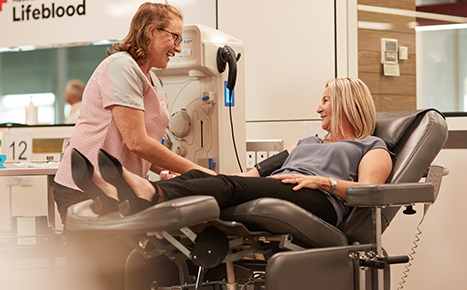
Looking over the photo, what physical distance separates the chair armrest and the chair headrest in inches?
13.3

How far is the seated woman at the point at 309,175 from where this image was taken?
127cm

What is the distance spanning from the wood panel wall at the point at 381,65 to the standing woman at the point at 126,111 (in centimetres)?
137

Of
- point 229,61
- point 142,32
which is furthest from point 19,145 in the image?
point 142,32

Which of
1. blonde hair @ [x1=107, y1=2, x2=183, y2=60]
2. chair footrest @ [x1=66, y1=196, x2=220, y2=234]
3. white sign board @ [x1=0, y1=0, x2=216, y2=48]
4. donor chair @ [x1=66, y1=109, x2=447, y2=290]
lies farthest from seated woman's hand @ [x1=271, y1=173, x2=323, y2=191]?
white sign board @ [x1=0, y1=0, x2=216, y2=48]

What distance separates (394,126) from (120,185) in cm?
112

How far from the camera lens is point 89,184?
4.20 ft

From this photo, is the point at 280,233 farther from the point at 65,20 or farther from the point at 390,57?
the point at 65,20

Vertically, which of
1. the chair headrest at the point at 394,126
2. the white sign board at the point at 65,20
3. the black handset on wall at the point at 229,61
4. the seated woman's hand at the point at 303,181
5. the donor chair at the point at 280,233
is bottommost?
the donor chair at the point at 280,233

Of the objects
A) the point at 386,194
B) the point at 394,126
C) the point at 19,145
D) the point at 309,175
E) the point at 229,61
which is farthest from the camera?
the point at 19,145

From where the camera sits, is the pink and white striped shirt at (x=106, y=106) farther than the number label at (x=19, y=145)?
No

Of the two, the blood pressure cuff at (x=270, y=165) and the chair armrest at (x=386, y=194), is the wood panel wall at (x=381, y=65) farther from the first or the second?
the chair armrest at (x=386, y=194)

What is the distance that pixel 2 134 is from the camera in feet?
11.7

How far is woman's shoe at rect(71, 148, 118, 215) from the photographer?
49.1 inches

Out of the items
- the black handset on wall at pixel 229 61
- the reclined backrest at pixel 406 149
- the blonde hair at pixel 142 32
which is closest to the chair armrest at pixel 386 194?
the reclined backrest at pixel 406 149
